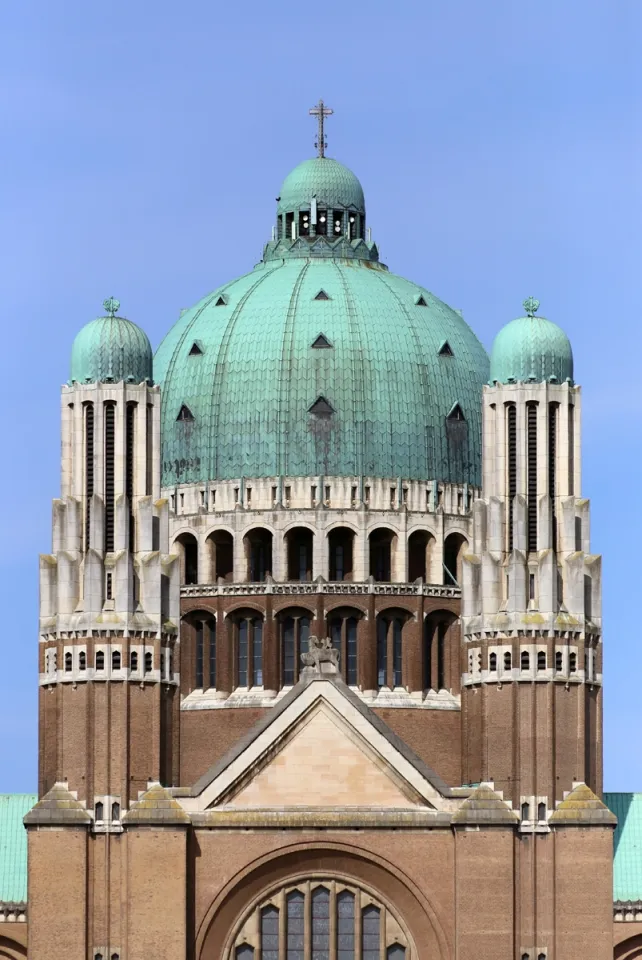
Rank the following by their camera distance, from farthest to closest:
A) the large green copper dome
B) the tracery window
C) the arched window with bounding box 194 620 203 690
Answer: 1. the large green copper dome
2. the arched window with bounding box 194 620 203 690
3. the tracery window

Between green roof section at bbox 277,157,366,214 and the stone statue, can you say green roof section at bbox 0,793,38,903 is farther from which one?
green roof section at bbox 277,157,366,214

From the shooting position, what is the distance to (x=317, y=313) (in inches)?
4806

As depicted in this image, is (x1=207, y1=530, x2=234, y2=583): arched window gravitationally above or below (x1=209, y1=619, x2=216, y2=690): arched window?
above

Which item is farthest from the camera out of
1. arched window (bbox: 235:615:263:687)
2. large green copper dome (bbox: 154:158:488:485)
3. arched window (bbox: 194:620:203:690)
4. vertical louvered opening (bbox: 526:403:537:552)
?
large green copper dome (bbox: 154:158:488:485)

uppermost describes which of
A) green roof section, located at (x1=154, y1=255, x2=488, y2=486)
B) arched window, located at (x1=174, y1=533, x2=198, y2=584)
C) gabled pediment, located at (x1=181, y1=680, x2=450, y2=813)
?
green roof section, located at (x1=154, y1=255, x2=488, y2=486)

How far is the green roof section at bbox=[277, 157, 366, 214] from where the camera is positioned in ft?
410

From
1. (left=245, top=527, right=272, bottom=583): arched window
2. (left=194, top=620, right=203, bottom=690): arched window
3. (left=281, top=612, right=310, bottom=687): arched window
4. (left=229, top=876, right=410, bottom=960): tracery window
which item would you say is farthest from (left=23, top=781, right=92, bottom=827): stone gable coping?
(left=245, top=527, right=272, bottom=583): arched window

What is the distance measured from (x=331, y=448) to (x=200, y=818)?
1607 cm

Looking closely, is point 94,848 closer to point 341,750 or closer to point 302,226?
point 341,750

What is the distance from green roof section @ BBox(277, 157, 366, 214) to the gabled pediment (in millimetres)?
20809

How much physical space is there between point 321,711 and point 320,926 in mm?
5609

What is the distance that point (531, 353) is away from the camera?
4395 inches

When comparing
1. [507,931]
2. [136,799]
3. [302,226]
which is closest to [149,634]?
[136,799]

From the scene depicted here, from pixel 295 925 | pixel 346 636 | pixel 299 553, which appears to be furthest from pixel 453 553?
pixel 295 925
